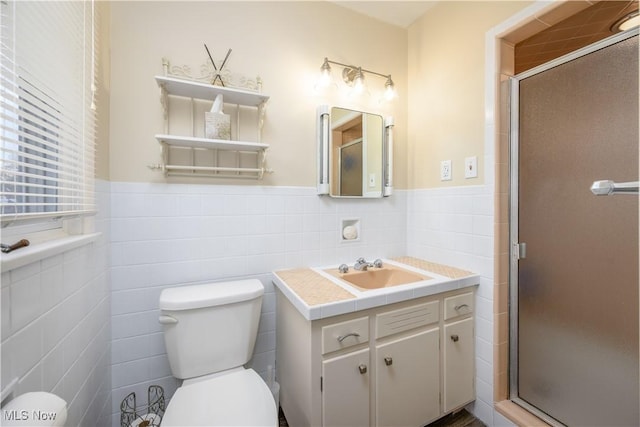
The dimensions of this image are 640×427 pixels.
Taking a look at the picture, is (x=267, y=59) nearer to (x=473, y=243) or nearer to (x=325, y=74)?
(x=325, y=74)

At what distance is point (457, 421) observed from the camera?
1438 millimetres

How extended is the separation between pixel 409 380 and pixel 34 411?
1289mm

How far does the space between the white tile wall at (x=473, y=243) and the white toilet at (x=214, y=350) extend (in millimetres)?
1139

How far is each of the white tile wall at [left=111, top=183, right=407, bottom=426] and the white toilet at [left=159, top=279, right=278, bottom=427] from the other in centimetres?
18

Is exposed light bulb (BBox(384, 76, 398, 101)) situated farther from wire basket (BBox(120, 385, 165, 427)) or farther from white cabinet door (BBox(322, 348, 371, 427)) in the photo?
wire basket (BBox(120, 385, 165, 427))

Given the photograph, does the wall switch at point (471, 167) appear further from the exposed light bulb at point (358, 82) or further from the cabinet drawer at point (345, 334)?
the cabinet drawer at point (345, 334)

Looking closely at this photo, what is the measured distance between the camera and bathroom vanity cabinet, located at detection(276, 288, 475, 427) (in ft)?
3.53

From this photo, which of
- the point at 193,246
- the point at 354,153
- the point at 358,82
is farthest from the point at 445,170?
the point at 193,246

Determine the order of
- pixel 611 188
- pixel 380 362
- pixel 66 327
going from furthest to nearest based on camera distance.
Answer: pixel 380 362, pixel 66 327, pixel 611 188

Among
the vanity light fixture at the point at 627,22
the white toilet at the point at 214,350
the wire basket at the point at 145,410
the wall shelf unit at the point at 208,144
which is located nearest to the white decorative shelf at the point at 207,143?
the wall shelf unit at the point at 208,144

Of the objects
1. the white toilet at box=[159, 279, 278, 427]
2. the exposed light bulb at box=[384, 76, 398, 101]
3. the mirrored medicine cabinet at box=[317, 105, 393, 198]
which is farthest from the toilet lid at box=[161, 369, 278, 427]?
the exposed light bulb at box=[384, 76, 398, 101]

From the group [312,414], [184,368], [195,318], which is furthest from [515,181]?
[184,368]

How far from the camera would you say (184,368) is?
1173 mm

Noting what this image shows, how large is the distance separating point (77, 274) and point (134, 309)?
1.43 ft
